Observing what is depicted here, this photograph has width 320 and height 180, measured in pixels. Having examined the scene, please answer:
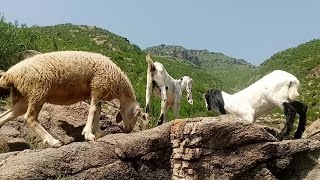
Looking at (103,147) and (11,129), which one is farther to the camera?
(11,129)

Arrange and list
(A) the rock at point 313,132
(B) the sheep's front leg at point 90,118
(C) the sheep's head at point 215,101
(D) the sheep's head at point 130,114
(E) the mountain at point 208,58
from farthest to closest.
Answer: (E) the mountain at point 208,58, (C) the sheep's head at point 215,101, (A) the rock at point 313,132, (D) the sheep's head at point 130,114, (B) the sheep's front leg at point 90,118

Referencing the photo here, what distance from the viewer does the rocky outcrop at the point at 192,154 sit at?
866cm

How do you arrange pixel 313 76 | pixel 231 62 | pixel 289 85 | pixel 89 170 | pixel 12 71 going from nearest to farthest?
pixel 89 170 < pixel 12 71 < pixel 289 85 < pixel 313 76 < pixel 231 62

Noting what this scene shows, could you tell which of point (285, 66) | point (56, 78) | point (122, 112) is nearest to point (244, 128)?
point (122, 112)

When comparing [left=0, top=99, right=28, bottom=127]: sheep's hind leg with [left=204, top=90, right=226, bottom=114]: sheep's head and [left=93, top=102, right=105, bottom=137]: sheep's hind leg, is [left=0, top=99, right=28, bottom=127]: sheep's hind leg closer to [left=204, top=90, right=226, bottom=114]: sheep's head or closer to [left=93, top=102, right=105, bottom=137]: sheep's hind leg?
[left=93, top=102, right=105, bottom=137]: sheep's hind leg

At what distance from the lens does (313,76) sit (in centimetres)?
4150

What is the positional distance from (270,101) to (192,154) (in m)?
3.13

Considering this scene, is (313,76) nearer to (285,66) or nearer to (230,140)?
(285,66)

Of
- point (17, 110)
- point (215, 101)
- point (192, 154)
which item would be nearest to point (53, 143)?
point (17, 110)

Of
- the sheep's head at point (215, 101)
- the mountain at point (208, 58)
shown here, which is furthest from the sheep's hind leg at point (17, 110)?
the mountain at point (208, 58)

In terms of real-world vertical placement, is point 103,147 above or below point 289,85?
below

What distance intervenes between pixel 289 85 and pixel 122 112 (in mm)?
3662

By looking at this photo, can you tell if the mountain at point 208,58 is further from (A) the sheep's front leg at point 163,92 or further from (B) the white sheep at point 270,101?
(B) the white sheep at point 270,101

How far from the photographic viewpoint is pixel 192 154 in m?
9.47
